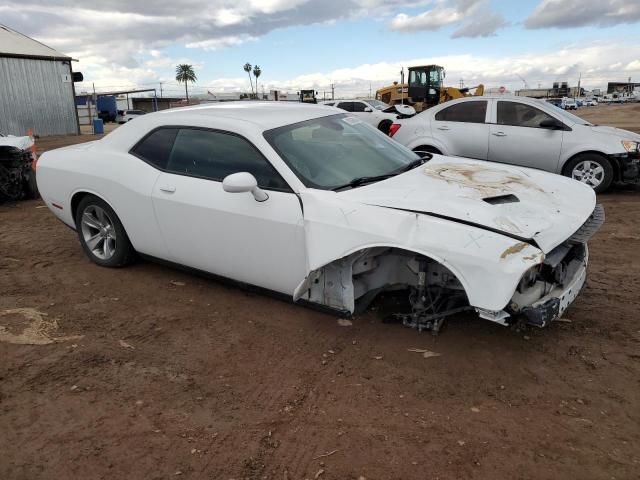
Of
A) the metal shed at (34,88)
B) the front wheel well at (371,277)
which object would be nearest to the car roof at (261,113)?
the front wheel well at (371,277)

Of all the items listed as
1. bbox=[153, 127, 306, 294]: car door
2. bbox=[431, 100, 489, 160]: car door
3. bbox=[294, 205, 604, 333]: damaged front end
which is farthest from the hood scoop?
bbox=[431, 100, 489, 160]: car door

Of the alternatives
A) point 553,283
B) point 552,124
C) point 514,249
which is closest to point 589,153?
point 552,124

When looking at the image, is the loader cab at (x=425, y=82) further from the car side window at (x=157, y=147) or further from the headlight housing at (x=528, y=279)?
the headlight housing at (x=528, y=279)

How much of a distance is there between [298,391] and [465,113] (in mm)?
6981

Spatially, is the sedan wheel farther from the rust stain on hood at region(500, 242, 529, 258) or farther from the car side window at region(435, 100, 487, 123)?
the car side window at region(435, 100, 487, 123)

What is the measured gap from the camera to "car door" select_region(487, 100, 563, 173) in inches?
318

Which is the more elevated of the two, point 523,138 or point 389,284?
A: point 523,138

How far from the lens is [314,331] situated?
12.3 feet

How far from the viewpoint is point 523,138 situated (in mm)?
8211

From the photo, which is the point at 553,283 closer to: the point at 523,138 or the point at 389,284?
the point at 389,284

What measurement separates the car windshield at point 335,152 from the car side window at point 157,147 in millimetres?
1015

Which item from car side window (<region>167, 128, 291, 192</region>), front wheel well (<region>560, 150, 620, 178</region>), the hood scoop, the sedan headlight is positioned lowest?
front wheel well (<region>560, 150, 620, 178</region>)

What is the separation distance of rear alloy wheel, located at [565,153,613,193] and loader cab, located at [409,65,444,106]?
14015 millimetres

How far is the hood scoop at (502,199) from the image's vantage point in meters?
3.26
